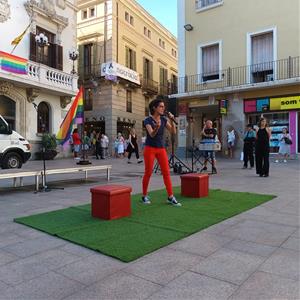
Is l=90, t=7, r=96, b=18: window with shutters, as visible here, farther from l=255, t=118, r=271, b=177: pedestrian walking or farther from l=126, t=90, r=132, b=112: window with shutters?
l=255, t=118, r=271, b=177: pedestrian walking

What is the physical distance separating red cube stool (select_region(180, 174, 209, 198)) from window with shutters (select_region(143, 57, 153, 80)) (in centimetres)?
2763

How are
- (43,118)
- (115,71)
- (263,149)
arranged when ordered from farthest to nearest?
1. (115,71)
2. (43,118)
3. (263,149)

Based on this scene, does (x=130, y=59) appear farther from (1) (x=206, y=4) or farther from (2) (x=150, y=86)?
(1) (x=206, y=4)

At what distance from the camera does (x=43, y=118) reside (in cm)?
2158

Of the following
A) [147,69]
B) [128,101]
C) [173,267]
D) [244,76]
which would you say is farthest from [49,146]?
[173,267]

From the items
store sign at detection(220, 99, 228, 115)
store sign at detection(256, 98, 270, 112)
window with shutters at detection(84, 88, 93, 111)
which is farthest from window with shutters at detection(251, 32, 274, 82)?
window with shutters at detection(84, 88, 93, 111)

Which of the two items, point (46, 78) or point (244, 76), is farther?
point (46, 78)

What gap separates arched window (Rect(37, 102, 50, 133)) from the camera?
69.6ft

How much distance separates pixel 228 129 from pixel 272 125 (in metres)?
2.47

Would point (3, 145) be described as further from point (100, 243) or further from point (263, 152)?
point (100, 243)

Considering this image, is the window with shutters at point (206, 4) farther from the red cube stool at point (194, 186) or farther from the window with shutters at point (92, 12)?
the red cube stool at point (194, 186)

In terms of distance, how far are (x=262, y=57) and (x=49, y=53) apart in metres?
12.7

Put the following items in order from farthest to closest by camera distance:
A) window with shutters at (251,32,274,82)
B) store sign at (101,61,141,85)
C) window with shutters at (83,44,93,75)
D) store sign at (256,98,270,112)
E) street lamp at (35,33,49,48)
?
window with shutters at (83,44,93,75)
store sign at (101,61,141,85)
street lamp at (35,33,49,48)
window with shutters at (251,32,274,82)
store sign at (256,98,270,112)

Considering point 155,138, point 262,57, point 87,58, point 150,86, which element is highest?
point 87,58
